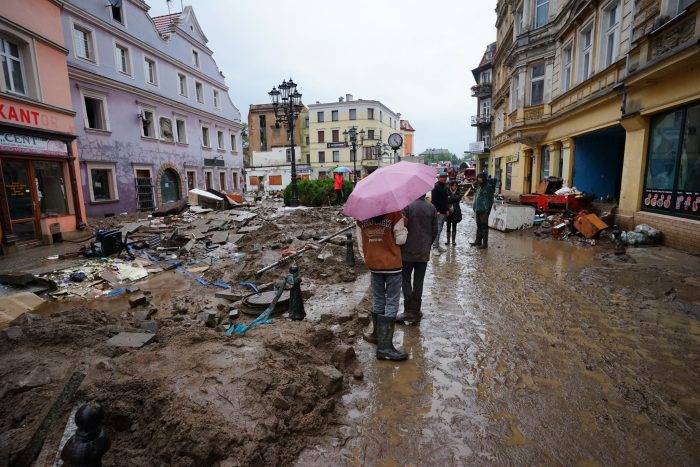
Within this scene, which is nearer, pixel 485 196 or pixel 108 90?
pixel 485 196

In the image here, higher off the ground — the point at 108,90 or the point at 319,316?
the point at 108,90

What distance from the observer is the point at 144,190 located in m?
19.6

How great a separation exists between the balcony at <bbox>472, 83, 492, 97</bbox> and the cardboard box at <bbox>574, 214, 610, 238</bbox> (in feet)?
Result: 121

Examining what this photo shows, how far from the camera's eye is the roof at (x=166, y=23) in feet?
72.8

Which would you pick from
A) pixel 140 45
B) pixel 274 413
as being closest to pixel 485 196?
pixel 274 413

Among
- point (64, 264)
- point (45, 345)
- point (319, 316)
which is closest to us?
point (45, 345)

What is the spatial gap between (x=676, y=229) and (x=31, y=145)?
671 inches

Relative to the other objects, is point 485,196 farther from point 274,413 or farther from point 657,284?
point 274,413

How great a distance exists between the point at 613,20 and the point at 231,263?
45.7 feet

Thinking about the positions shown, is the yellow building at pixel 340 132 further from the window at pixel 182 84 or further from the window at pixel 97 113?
the window at pixel 97 113

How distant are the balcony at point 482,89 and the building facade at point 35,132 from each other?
40829 millimetres

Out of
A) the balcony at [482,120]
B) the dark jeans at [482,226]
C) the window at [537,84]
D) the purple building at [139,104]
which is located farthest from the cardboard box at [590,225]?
the balcony at [482,120]

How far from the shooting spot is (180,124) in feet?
74.5

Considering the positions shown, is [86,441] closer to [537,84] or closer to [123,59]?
[537,84]
